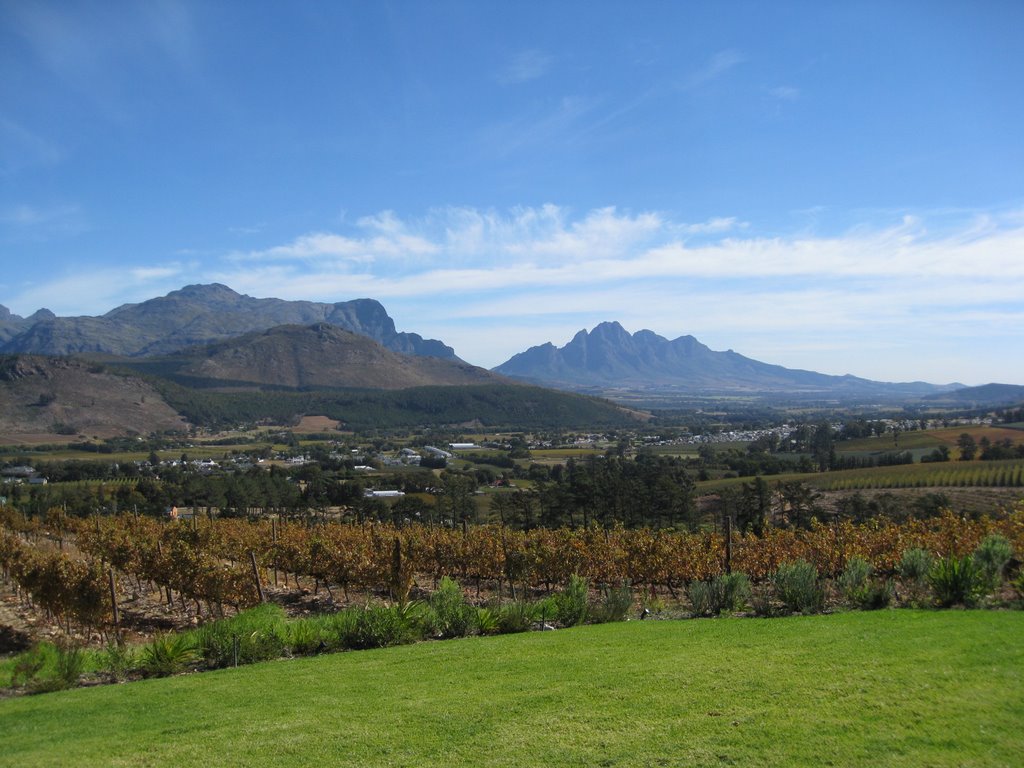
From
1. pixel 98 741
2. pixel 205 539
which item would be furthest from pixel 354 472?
pixel 98 741

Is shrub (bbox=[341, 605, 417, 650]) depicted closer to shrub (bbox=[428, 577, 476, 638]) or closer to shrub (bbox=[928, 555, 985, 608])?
shrub (bbox=[428, 577, 476, 638])

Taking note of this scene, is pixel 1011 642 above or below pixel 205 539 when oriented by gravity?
above

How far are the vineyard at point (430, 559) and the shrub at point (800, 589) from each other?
11.1 feet

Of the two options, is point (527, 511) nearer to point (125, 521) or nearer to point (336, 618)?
point (125, 521)

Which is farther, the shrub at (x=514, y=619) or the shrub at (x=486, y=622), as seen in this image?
the shrub at (x=514, y=619)

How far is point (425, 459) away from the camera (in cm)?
9844

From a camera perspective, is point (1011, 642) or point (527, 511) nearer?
point (1011, 642)

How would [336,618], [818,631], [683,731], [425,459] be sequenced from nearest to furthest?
[683,731] < [818,631] < [336,618] < [425,459]

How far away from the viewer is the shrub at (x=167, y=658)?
1183cm

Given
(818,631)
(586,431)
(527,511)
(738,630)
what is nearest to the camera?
(818,631)

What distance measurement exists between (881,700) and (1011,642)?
3299 mm

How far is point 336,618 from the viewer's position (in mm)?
13742

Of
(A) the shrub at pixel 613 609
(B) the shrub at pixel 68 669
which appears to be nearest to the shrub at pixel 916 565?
(A) the shrub at pixel 613 609

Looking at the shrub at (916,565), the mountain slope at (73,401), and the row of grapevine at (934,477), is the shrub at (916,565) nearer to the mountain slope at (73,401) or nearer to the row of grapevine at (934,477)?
the row of grapevine at (934,477)
